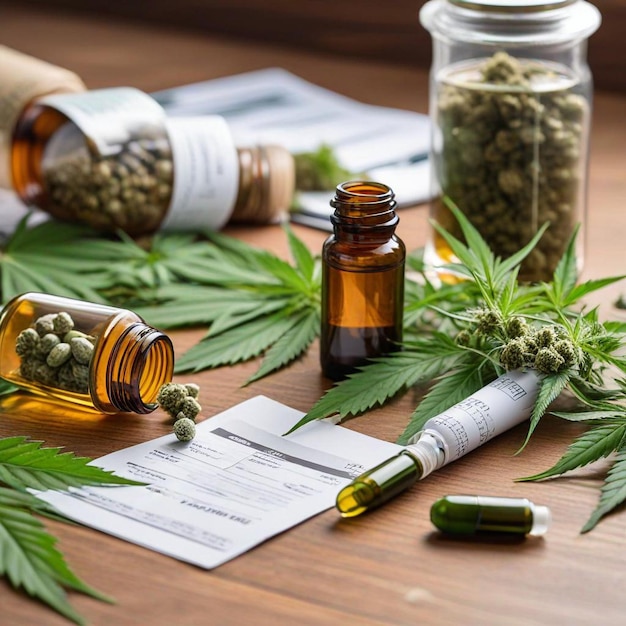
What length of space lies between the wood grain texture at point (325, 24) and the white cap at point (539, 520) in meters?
1.22

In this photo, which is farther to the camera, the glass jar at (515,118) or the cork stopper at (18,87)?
the cork stopper at (18,87)

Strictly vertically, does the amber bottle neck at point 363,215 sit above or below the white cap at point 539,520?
above

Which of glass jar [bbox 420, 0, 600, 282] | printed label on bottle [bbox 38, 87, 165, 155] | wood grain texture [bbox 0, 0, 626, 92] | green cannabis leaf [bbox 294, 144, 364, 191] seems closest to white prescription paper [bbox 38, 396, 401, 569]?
glass jar [bbox 420, 0, 600, 282]

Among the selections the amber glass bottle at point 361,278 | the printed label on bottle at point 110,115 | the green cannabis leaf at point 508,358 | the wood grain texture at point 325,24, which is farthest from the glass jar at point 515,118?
the wood grain texture at point 325,24

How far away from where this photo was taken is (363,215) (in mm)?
917

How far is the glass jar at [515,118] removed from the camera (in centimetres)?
110

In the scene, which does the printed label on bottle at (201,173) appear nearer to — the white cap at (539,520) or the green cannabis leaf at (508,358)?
the green cannabis leaf at (508,358)

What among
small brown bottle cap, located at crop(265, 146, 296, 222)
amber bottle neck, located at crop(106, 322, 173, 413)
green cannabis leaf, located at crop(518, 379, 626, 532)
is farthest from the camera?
small brown bottle cap, located at crop(265, 146, 296, 222)

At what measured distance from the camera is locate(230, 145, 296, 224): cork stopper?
134 cm

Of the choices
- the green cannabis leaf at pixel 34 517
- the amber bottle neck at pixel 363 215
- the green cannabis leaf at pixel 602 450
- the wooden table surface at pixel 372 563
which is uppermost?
the amber bottle neck at pixel 363 215

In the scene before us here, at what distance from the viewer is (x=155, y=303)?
1.15m

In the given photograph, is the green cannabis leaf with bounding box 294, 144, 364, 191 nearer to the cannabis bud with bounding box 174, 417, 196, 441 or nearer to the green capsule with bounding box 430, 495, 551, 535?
→ the cannabis bud with bounding box 174, 417, 196, 441

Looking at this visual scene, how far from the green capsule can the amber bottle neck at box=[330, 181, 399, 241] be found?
0.27 metres

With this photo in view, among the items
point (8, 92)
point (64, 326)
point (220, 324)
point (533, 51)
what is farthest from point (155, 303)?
point (533, 51)
